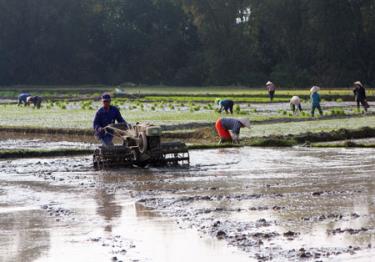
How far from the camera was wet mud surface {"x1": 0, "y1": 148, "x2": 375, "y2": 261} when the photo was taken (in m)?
9.83

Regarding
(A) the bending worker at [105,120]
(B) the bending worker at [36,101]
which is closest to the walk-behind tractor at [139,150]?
(A) the bending worker at [105,120]

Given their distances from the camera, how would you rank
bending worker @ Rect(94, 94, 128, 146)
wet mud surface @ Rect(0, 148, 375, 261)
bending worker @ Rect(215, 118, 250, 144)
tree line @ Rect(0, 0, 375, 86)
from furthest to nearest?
tree line @ Rect(0, 0, 375, 86), bending worker @ Rect(215, 118, 250, 144), bending worker @ Rect(94, 94, 128, 146), wet mud surface @ Rect(0, 148, 375, 261)

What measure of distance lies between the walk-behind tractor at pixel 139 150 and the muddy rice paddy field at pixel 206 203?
11.3 inches

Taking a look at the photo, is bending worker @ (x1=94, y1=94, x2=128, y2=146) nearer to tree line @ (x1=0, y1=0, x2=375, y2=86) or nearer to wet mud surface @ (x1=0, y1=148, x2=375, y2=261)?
wet mud surface @ (x1=0, y1=148, x2=375, y2=261)

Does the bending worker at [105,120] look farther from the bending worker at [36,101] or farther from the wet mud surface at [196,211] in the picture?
the bending worker at [36,101]

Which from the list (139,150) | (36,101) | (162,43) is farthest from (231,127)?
(162,43)

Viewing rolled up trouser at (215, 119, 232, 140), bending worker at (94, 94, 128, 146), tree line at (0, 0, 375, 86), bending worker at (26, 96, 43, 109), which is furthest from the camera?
tree line at (0, 0, 375, 86)

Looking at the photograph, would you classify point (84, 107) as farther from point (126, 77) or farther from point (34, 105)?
point (126, 77)

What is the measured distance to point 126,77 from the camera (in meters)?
83.5

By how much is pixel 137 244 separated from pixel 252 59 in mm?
67345

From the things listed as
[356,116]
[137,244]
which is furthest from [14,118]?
[137,244]

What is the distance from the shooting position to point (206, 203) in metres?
13.2

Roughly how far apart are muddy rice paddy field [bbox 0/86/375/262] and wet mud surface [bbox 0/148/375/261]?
0.01 metres

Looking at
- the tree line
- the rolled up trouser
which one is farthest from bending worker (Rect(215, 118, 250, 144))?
the tree line
